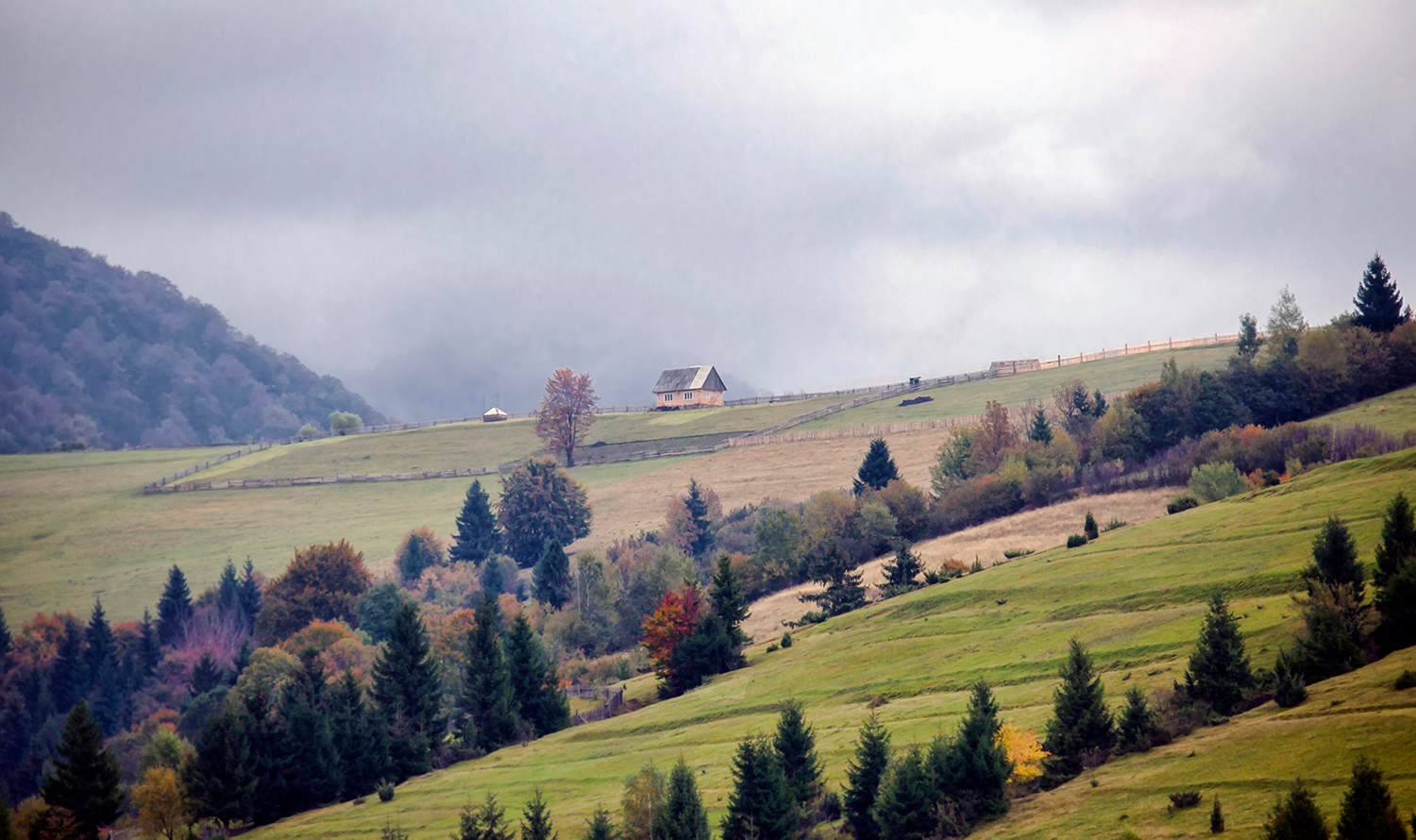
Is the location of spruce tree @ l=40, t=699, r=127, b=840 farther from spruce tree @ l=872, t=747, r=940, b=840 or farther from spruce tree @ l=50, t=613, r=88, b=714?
spruce tree @ l=50, t=613, r=88, b=714

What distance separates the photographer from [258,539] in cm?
11912

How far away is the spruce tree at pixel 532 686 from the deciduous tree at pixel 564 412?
76.2 meters

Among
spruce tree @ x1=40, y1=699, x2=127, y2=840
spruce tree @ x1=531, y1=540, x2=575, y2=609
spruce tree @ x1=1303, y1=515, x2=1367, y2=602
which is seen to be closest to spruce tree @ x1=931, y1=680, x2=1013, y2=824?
spruce tree @ x1=1303, y1=515, x2=1367, y2=602

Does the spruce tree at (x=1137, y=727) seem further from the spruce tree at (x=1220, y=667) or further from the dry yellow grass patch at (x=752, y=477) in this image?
the dry yellow grass patch at (x=752, y=477)

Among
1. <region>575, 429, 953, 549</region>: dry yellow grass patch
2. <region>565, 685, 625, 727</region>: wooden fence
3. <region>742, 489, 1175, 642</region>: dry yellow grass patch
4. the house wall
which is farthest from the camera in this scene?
the house wall

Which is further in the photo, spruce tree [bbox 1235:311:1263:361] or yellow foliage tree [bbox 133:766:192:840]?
spruce tree [bbox 1235:311:1263:361]

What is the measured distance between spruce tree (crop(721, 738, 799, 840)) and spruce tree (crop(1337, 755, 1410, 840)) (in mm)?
17095

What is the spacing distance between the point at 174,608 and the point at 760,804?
98809 millimetres

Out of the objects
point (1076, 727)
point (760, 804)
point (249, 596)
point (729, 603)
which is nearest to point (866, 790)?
point (760, 804)

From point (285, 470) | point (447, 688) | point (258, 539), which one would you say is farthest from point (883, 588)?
point (285, 470)

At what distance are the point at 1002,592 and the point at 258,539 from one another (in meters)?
98.7

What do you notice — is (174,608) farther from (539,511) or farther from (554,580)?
(554,580)

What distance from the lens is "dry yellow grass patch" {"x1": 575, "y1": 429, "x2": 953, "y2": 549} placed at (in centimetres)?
11300

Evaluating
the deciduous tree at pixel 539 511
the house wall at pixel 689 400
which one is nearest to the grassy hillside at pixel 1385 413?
the deciduous tree at pixel 539 511
